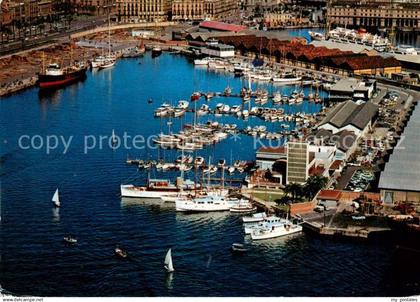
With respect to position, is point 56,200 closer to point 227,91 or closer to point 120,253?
point 120,253

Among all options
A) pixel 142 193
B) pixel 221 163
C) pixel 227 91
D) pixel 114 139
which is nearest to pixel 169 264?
pixel 142 193

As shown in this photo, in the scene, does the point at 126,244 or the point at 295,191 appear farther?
the point at 295,191

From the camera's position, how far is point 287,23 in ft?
97.3

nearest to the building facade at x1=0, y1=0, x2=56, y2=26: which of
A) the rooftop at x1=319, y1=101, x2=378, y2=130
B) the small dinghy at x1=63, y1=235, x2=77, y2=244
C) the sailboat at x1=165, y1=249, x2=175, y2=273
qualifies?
the rooftop at x1=319, y1=101, x2=378, y2=130

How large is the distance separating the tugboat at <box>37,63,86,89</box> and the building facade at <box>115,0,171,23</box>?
959 centimetres

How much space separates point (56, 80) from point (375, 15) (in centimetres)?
1367

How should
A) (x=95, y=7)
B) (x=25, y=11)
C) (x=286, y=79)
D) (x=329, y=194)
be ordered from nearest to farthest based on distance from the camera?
(x=329, y=194)
(x=286, y=79)
(x=25, y=11)
(x=95, y=7)

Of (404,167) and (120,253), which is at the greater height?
(404,167)

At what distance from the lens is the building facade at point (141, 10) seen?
28.5m

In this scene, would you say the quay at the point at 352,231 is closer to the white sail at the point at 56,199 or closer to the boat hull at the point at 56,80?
the white sail at the point at 56,199

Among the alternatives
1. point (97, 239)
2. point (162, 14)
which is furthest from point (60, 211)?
point (162, 14)

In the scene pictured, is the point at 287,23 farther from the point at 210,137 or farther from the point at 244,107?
the point at 210,137

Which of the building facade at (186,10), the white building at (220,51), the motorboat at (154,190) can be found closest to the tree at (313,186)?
the motorboat at (154,190)

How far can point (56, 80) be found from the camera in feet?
58.7
